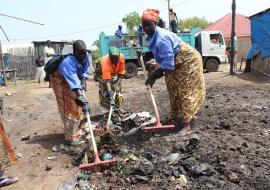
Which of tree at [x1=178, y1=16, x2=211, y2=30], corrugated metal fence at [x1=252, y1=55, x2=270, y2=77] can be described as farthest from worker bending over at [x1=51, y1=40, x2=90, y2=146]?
tree at [x1=178, y1=16, x2=211, y2=30]

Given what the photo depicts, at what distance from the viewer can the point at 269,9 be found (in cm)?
1455

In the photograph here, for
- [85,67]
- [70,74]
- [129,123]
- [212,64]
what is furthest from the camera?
[212,64]

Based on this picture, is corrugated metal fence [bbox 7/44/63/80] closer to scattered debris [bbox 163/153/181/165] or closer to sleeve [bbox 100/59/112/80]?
sleeve [bbox 100/59/112/80]

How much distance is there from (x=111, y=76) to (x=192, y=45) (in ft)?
40.2

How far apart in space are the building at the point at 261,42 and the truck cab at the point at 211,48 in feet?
8.73

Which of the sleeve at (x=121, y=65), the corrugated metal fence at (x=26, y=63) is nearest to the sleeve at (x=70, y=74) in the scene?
the sleeve at (x=121, y=65)

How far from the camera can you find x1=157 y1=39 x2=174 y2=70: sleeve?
5.31 m

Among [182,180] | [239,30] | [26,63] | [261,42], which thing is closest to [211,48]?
[261,42]

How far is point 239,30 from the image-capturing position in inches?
1325

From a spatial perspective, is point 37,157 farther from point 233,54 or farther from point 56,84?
point 233,54

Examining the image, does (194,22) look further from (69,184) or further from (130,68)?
(69,184)

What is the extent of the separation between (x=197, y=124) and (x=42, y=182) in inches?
104

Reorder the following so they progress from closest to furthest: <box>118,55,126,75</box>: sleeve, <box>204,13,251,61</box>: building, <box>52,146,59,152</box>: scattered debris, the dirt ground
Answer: the dirt ground < <box>52,146,59,152</box>: scattered debris < <box>118,55,126,75</box>: sleeve < <box>204,13,251,61</box>: building

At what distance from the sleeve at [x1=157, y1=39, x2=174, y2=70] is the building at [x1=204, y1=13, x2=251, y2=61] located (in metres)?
26.3
